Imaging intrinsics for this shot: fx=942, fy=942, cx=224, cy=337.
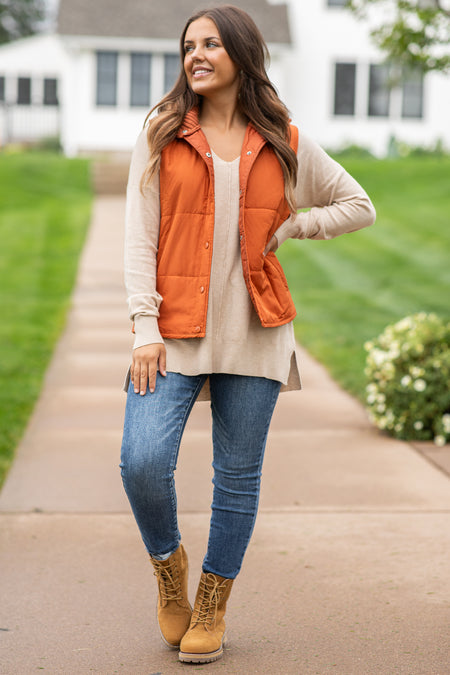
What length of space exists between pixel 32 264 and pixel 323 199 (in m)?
10.3

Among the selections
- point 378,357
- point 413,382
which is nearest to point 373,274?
point 378,357

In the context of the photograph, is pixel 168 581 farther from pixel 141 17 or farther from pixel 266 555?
pixel 141 17

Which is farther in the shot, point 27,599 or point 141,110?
point 141,110

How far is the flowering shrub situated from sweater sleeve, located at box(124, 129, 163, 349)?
3.58 meters

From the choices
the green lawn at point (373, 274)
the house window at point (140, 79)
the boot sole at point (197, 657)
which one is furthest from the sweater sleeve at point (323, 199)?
the house window at point (140, 79)

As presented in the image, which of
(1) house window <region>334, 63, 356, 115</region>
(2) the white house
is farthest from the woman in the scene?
(1) house window <region>334, 63, 356, 115</region>

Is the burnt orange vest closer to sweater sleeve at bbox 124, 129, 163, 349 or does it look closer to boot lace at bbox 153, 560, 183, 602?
sweater sleeve at bbox 124, 129, 163, 349

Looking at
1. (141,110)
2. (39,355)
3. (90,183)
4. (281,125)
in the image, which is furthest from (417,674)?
(141,110)

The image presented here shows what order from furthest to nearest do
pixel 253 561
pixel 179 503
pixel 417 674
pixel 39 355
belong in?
pixel 39 355 → pixel 179 503 → pixel 253 561 → pixel 417 674

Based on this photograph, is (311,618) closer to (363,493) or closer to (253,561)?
(253,561)

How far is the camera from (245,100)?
309cm

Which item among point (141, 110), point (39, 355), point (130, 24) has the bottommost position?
point (39, 355)

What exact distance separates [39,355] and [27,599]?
4.97 meters

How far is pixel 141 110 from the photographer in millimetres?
26188
